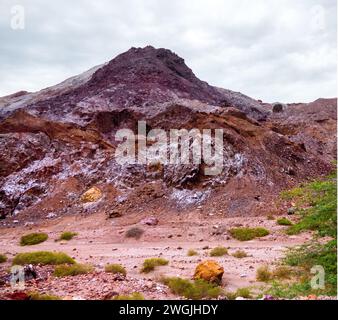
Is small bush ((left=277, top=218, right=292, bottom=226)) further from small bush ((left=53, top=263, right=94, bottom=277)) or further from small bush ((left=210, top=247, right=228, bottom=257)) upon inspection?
small bush ((left=53, top=263, right=94, bottom=277))

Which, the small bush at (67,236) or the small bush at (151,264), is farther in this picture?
the small bush at (67,236)

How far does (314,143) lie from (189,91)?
51.1 feet

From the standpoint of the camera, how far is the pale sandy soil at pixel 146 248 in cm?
996

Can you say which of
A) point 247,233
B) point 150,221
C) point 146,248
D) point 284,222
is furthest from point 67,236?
point 284,222

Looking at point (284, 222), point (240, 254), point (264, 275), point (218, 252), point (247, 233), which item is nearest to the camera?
point (264, 275)

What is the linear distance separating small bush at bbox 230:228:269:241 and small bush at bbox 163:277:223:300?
7462 mm

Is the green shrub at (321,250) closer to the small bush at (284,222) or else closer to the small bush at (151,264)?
the small bush at (151,264)

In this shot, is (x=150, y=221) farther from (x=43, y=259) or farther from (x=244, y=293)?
(x=244, y=293)

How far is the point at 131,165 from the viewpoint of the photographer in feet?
93.1

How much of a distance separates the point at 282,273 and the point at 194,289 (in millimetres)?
2269

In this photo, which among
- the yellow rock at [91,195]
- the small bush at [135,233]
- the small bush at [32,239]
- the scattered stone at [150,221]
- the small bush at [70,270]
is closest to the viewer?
the small bush at [70,270]

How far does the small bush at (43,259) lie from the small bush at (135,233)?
5424 millimetres

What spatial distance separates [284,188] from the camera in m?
24.9

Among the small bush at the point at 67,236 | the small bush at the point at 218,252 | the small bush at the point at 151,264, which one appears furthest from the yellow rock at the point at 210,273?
the small bush at the point at 67,236
